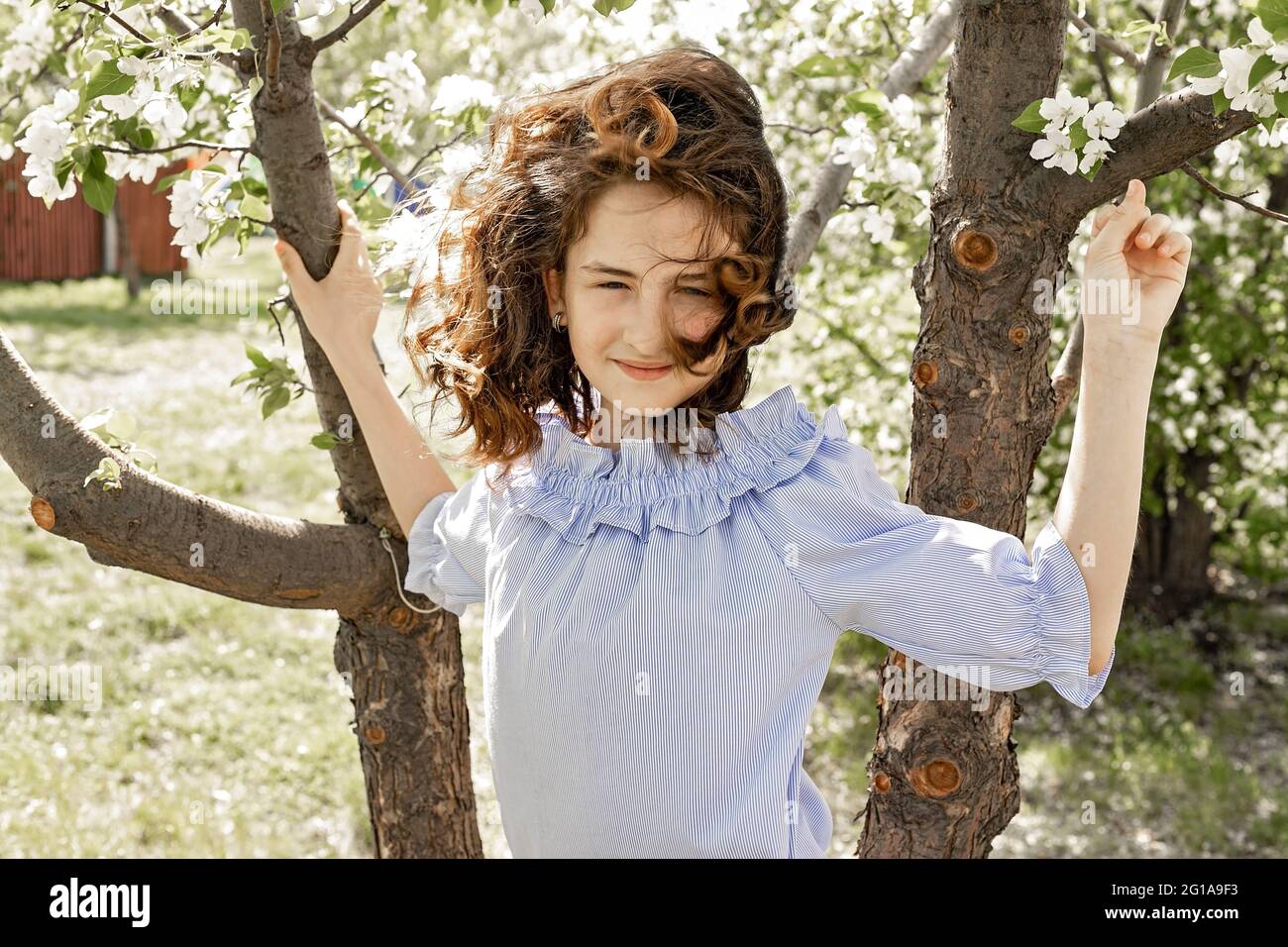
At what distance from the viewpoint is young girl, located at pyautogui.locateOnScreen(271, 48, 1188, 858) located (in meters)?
1.49

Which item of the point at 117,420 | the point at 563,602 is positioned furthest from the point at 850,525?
the point at 117,420

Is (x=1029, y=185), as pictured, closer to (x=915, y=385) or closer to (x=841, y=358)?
(x=915, y=385)

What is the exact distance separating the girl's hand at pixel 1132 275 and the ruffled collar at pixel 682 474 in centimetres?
36

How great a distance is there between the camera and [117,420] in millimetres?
2064

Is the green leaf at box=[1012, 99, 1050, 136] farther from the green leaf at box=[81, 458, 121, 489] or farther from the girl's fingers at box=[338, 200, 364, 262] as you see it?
the green leaf at box=[81, 458, 121, 489]

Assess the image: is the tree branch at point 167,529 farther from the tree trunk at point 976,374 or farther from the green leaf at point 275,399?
the tree trunk at point 976,374

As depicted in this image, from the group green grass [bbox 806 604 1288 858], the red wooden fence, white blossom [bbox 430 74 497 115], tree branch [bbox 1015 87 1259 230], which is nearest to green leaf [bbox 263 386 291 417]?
white blossom [bbox 430 74 497 115]

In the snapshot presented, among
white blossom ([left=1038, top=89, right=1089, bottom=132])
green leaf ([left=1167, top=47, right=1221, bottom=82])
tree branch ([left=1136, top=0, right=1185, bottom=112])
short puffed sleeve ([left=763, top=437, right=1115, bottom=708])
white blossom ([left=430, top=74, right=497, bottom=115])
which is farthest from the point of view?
white blossom ([left=430, top=74, right=497, bottom=115])

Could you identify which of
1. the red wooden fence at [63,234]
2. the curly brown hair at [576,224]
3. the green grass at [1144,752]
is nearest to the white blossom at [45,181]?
the curly brown hair at [576,224]

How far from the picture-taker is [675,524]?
162 cm

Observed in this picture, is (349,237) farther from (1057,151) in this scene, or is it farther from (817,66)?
(1057,151)

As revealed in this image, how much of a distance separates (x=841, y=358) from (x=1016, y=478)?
2.92 meters

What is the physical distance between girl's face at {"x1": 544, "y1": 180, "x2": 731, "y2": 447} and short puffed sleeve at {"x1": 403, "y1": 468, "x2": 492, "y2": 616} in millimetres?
292

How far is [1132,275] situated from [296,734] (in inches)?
154
